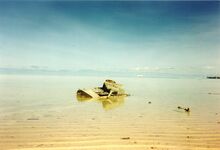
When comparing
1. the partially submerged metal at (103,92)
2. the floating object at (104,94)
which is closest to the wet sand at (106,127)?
the floating object at (104,94)

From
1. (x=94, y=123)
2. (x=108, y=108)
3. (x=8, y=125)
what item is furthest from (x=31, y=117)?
(x=108, y=108)

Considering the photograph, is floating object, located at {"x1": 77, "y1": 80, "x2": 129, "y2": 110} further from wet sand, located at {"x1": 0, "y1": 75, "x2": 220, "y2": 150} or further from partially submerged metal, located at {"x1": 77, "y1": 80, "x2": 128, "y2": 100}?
wet sand, located at {"x1": 0, "y1": 75, "x2": 220, "y2": 150}

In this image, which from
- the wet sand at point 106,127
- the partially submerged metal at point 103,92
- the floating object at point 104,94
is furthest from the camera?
the partially submerged metal at point 103,92

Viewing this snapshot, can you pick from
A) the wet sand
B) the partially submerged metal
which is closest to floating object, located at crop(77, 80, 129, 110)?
the partially submerged metal

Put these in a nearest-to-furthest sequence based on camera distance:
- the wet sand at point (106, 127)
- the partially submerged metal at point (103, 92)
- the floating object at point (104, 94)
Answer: the wet sand at point (106, 127), the floating object at point (104, 94), the partially submerged metal at point (103, 92)

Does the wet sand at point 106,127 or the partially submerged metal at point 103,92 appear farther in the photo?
the partially submerged metal at point 103,92

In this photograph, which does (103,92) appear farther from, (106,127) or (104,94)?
(106,127)

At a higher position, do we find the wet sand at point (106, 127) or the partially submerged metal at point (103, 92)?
the partially submerged metal at point (103, 92)

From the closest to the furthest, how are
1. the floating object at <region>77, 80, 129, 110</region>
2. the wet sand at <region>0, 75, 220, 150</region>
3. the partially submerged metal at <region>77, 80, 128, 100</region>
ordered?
the wet sand at <region>0, 75, 220, 150</region> → the floating object at <region>77, 80, 129, 110</region> → the partially submerged metal at <region>77, 80, 128, 100</region>

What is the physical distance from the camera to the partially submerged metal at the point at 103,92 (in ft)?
29.5

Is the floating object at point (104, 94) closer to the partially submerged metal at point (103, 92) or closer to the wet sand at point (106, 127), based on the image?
the partially submerged metal at point (103, 92)

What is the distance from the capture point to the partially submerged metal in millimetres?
9001

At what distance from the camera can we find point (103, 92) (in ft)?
31.1

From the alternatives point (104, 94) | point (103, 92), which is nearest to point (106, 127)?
point (104, 94)
